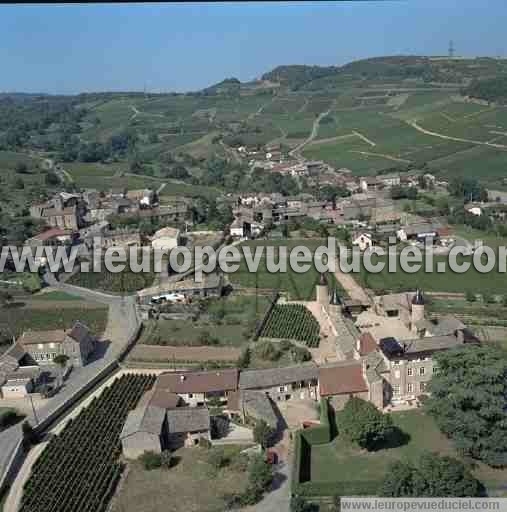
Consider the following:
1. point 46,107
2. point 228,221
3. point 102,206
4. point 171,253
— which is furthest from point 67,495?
point 46,107

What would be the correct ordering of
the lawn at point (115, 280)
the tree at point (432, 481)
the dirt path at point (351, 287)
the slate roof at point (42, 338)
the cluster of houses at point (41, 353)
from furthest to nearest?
the lawn at point (115, 280)
the dirt path at point (351, 287)
the slate roof at point (42, 338)
the cluster of houses at point (41, 353)
the tree at point (432, 481)

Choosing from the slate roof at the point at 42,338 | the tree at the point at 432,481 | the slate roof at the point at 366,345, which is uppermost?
the slate roof at the point at 366,345

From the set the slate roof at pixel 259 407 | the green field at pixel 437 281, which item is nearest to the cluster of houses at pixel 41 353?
the slate roof at pixel 259 407

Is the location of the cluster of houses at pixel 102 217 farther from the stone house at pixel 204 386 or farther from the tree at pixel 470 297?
the tree at pixel 470 297

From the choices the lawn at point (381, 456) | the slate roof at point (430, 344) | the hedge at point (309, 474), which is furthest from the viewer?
the slate roof at point (430, 344)

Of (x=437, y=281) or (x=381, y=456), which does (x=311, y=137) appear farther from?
(x=381, y=456)

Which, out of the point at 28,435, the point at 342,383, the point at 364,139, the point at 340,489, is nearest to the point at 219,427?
the point at 342,383

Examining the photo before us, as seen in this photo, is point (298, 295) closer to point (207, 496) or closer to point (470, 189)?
point (207, 496)
